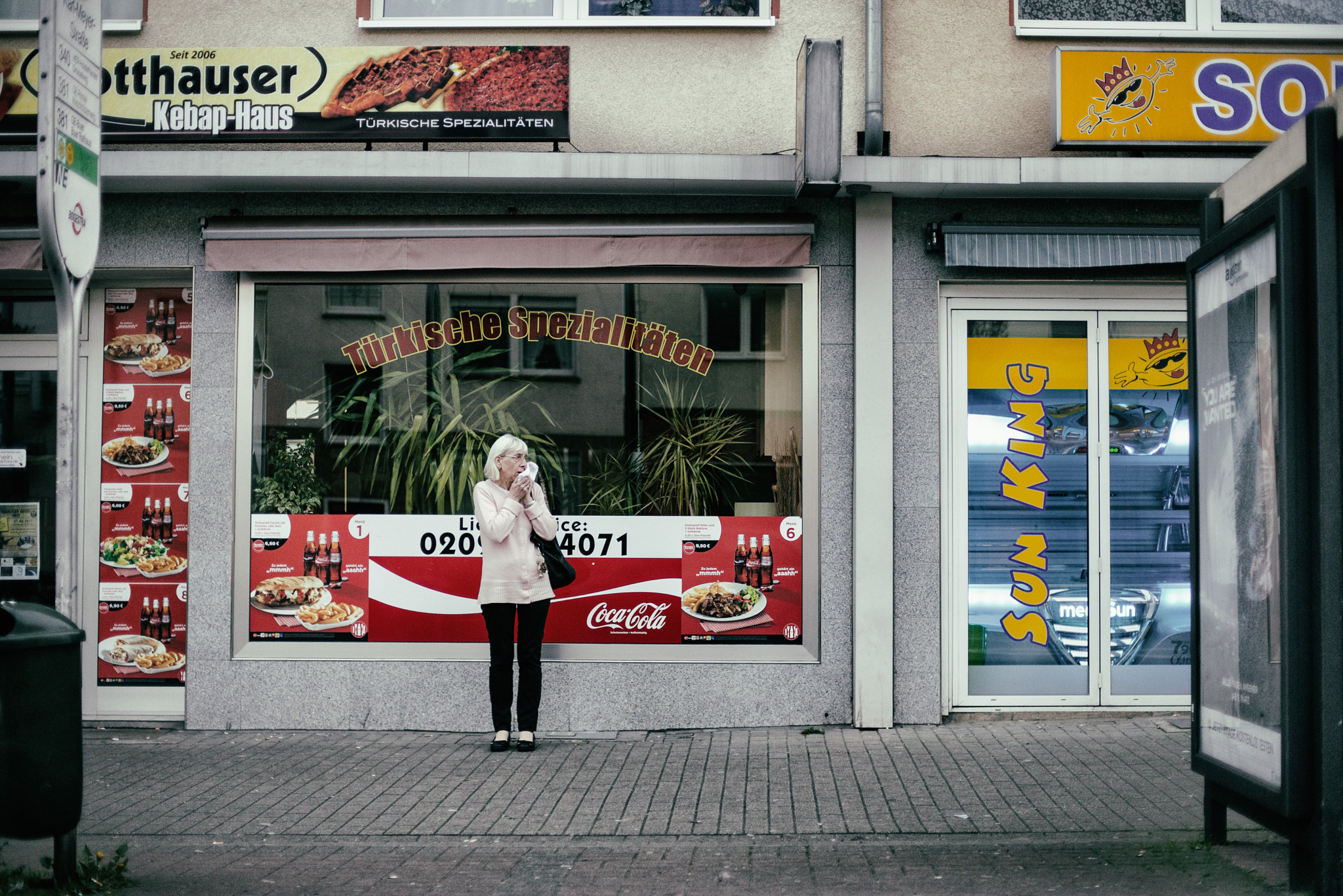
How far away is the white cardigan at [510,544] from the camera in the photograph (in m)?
6.37

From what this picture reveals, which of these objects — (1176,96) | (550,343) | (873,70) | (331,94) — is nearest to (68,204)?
(331,94)

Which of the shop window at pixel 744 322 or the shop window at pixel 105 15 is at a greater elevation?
the shop window at pixel 105 15

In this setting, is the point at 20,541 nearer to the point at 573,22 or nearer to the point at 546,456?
the point at 546,456

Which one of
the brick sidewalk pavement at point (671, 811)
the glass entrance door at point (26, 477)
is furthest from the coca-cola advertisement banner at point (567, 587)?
the glass entrance door at point (26, 477)

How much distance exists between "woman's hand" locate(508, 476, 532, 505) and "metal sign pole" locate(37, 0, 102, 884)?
263cm

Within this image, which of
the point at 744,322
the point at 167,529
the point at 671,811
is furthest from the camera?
the point at 167,529

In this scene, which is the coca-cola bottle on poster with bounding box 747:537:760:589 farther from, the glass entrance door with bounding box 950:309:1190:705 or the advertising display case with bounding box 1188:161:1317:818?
the advertising display case with bounding box 1188:161:1317:818

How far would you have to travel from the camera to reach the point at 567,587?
282 inches

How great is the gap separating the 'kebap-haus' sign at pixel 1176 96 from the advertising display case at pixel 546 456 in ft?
6.76

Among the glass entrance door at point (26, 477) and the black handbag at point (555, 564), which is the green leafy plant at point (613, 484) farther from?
the glass entrance door at point (26, 477)

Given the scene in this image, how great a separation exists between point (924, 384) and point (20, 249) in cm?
608

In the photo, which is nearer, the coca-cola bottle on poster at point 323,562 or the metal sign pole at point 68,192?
the metal sign pole at point 68,192

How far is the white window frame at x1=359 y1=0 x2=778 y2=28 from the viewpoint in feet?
23.6

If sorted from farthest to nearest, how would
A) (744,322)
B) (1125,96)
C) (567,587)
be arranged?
(744,322) < (567,587) < (1125,96)
